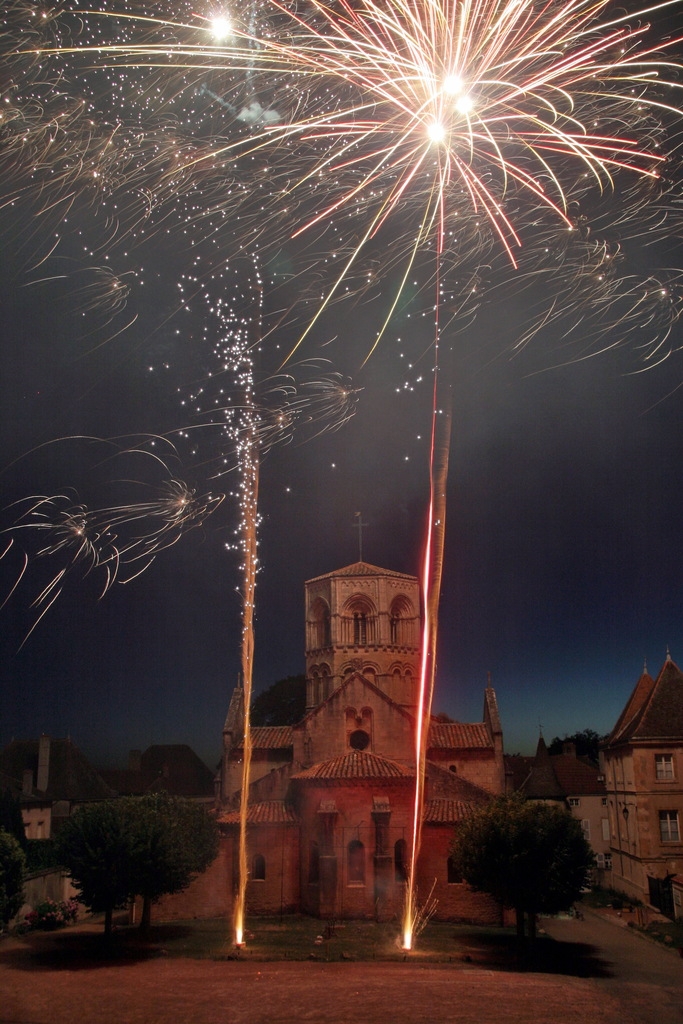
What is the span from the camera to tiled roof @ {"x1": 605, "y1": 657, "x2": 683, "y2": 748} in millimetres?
37375

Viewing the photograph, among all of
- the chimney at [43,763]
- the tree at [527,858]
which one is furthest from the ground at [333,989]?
the chimney at [43,763]

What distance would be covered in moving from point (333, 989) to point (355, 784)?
13.7 m

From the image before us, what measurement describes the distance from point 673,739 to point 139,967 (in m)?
24.5

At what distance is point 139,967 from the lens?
2402cm

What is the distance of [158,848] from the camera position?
28844mm

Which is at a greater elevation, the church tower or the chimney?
the church tower

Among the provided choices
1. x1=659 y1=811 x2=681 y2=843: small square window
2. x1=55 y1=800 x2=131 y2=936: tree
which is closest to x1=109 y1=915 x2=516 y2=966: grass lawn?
x1=55 y1=800 x2=131 y2=936: tree

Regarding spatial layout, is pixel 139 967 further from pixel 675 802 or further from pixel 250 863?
pixel 675 802

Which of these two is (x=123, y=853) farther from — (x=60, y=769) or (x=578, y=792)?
(x=578, y=792)

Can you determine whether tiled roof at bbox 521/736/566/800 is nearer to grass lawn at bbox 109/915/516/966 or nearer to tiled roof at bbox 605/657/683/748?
tiled roof at bbox 605/657/683/748

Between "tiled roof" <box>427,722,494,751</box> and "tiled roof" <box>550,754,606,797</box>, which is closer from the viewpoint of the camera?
"tiled roof" <box>427,722,494,751</box>

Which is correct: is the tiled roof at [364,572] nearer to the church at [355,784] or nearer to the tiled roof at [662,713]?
the church at [355,784]

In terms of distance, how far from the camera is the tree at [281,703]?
61.4 m

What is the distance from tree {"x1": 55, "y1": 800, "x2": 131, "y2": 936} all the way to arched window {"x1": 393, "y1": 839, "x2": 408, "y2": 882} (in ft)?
36.7
